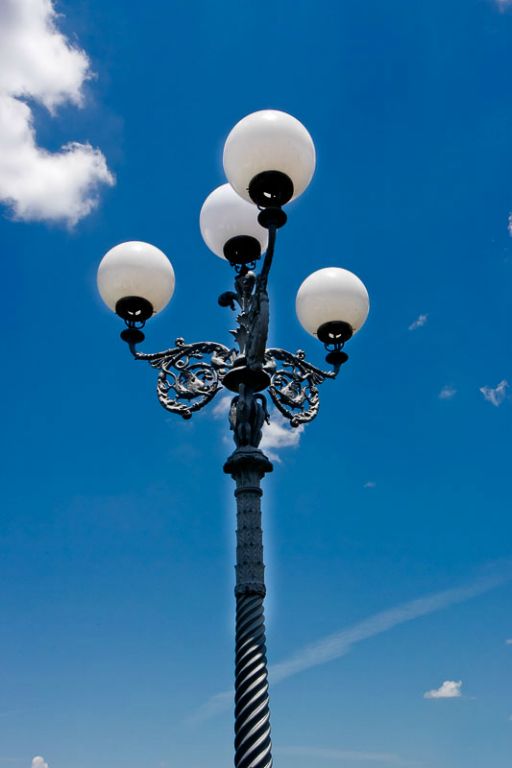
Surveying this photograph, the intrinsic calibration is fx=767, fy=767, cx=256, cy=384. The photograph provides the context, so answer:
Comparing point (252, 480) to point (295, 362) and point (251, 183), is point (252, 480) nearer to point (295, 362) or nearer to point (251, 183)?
point (295, 362)

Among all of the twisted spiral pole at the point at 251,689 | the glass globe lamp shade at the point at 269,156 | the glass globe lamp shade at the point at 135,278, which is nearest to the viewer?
the twisted spiral pole at the point at 251,689

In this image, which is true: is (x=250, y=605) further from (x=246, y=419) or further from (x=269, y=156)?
(x=269, y=156)

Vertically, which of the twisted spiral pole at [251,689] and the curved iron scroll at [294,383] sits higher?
the curved iron scroll at [294,383]

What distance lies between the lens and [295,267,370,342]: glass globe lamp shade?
6480 millimetres

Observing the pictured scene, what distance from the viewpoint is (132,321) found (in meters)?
6.39

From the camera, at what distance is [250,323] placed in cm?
576

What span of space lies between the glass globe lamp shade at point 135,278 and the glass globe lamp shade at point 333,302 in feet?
3.92

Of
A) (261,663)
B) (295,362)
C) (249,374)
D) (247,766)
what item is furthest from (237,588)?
(295,362)

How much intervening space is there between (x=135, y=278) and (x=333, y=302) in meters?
1.66

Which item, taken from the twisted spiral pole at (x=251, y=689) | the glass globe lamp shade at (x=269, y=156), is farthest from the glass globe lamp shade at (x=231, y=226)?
the twisted spiral pole at (x=251, y=689)

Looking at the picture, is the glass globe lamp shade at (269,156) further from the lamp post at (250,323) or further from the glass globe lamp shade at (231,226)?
the glass globe lamp shade at (231,226)

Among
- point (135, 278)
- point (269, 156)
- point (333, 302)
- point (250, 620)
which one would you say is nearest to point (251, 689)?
point (250, 620)

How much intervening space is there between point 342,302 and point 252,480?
1.91 meters

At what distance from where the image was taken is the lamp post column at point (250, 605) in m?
4.64
